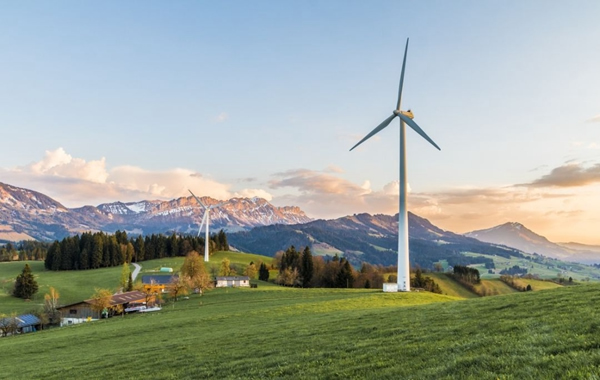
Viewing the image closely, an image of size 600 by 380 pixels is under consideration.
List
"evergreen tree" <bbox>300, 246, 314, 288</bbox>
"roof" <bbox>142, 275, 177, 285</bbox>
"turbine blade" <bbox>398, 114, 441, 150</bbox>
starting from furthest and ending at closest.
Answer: "evergreen tree" <bbox>300, 246, 314, 288</bbox> < "roof" <bbox>142, 275, 177, 285</bbox> < "turbine blade" <bbox>398, 114, 441, 150</bbox>

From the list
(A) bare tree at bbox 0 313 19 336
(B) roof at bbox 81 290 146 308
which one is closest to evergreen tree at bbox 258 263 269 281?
(B) roof at bbox 81 290 146 308

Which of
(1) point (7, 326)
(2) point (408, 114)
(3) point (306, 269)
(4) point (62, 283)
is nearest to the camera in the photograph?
(2) point (408, 114)

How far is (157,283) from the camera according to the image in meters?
127

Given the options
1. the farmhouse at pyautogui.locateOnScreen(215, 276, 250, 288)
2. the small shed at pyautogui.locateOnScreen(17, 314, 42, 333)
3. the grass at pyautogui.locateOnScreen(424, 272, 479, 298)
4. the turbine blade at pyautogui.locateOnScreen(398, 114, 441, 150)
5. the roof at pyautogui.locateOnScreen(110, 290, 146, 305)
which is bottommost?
the grass at pyautogui.locateOnScreen(424, 272, 479, 298)

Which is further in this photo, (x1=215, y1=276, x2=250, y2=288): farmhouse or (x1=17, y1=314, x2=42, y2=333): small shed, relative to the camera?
(x1=215, y1=276, x2=250, y2=288): farmhouse

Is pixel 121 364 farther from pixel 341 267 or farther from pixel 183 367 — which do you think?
pixel 341 267

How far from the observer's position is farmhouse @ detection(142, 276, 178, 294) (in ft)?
375

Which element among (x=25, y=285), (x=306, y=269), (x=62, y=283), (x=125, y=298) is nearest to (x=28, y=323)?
(x=125, y=298)

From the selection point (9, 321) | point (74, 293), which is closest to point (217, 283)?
point (74, 293)

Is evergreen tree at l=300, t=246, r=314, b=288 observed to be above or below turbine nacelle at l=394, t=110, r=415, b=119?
below

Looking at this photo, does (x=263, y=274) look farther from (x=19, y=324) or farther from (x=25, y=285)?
(x=19, y=324)

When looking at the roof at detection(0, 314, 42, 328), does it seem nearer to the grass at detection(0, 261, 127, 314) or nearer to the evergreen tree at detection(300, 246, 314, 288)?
the grass at detection(0, 261, 127, 314)

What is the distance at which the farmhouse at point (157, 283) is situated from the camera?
11425 cm

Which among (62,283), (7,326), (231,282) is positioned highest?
(62,283)
